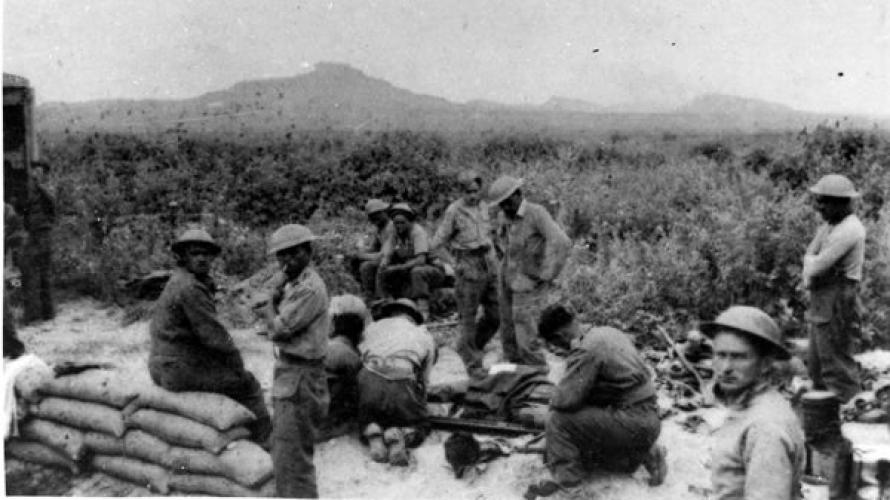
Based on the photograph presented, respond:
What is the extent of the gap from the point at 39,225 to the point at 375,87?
2970cm

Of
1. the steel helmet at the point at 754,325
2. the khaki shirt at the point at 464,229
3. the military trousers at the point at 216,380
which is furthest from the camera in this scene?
the khaki shirt at the point at 464,229

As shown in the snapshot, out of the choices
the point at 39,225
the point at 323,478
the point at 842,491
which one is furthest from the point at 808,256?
the point at 39,225

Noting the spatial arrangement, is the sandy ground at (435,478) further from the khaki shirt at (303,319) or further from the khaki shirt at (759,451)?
the khaki shirt at (759,451)

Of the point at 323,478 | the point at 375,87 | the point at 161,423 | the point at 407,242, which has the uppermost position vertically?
the point at 375,87

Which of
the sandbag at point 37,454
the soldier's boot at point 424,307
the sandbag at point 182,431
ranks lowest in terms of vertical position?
the sandbag at point 37,454

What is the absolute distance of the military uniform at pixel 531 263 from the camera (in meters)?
6.96

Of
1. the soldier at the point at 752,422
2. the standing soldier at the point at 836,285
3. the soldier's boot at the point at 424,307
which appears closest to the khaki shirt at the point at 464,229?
the soldier's boot at the point at 424,307

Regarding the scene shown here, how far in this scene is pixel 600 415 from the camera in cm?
497

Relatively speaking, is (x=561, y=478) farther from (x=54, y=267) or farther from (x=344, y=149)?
(x=344, y=149)

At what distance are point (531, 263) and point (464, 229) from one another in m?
0.96

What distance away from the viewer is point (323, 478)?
5.61 meters

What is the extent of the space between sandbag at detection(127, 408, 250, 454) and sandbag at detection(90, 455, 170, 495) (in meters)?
0.24

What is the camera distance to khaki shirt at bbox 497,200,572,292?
695 cm

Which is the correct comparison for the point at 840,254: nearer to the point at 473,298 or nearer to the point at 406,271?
the point at 473,298
